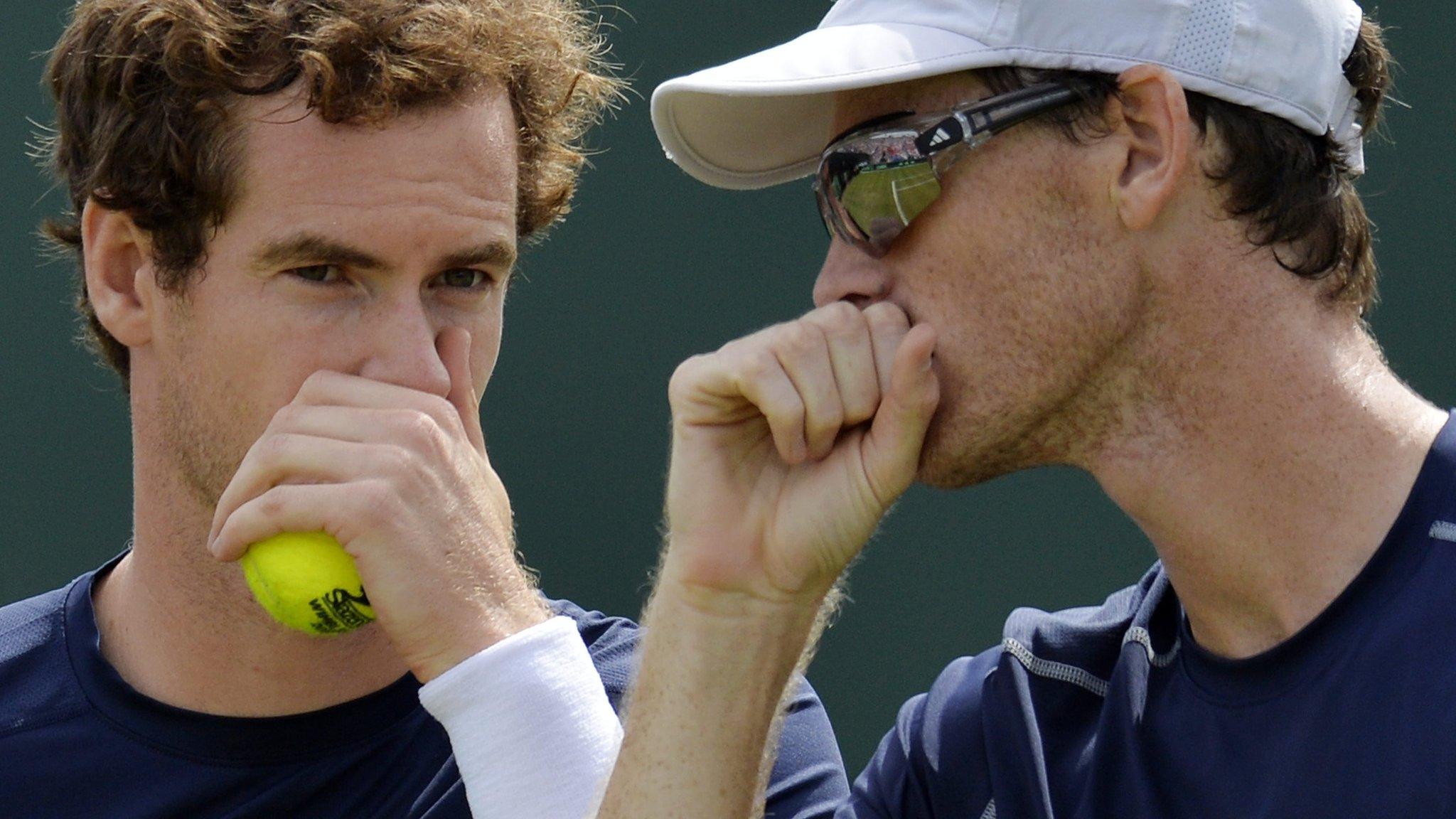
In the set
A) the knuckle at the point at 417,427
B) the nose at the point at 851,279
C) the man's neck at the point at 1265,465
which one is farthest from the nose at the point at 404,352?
the man's neck at the point at 1265,465

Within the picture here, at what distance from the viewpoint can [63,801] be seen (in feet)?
8.10

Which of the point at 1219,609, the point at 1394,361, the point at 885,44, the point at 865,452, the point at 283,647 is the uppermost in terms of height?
the point at 885,44

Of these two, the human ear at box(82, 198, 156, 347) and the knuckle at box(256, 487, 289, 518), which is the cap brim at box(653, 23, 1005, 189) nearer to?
the knuckle at box(256, 487, 289, 518)

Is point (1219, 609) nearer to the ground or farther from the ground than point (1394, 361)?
farther from the ground

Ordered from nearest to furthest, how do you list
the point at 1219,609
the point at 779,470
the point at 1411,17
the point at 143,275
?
the point at 1219,609, the point at 779,470, the point at 143,275, the point at 1411,17

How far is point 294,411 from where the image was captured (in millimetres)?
2293

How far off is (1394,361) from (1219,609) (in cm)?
194

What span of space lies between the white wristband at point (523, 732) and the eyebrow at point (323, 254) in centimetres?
61

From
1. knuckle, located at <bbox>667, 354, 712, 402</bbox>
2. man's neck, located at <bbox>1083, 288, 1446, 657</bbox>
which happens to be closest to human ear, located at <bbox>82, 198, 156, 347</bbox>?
knuckle, located at <bbox>667, 354, 712, 402</bbox>

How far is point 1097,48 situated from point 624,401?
207cm

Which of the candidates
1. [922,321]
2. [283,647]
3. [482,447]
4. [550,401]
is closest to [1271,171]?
[922,321]

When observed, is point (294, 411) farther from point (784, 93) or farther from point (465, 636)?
point (784, 93)

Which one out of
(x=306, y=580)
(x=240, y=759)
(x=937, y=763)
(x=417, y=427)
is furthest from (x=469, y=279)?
(x=937, y=763)

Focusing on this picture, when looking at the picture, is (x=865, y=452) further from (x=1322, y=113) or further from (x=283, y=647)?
(x=283, y=647)
